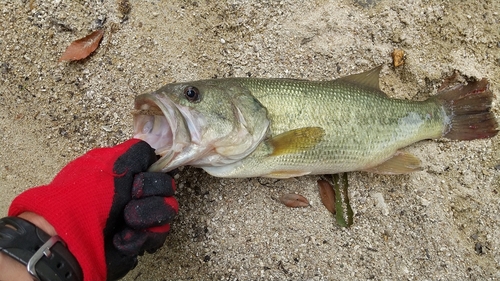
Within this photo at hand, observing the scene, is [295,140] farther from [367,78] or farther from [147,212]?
[147,212]

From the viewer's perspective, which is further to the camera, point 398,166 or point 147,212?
point 398,166

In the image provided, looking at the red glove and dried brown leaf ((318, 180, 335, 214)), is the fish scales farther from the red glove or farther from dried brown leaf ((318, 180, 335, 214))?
the red glove

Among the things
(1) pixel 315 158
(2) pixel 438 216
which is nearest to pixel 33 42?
(1) pixel 315 158

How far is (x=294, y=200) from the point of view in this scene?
3430mm

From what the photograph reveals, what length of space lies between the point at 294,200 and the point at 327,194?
0.94 ft

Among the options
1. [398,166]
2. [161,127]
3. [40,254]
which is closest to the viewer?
[40,254]

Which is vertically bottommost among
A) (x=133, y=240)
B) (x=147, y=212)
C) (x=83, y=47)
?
(x=133, y=240)

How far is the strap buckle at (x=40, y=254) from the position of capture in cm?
A: 237

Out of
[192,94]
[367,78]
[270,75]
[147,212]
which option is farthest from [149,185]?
[367,78]

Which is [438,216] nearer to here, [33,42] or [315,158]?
[315,158]

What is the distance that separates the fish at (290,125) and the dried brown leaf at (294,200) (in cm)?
34

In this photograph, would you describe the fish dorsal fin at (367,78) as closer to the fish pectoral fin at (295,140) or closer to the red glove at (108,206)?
the fish pectoral fin at (295,140)

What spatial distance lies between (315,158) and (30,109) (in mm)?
2460

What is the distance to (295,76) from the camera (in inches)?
145
